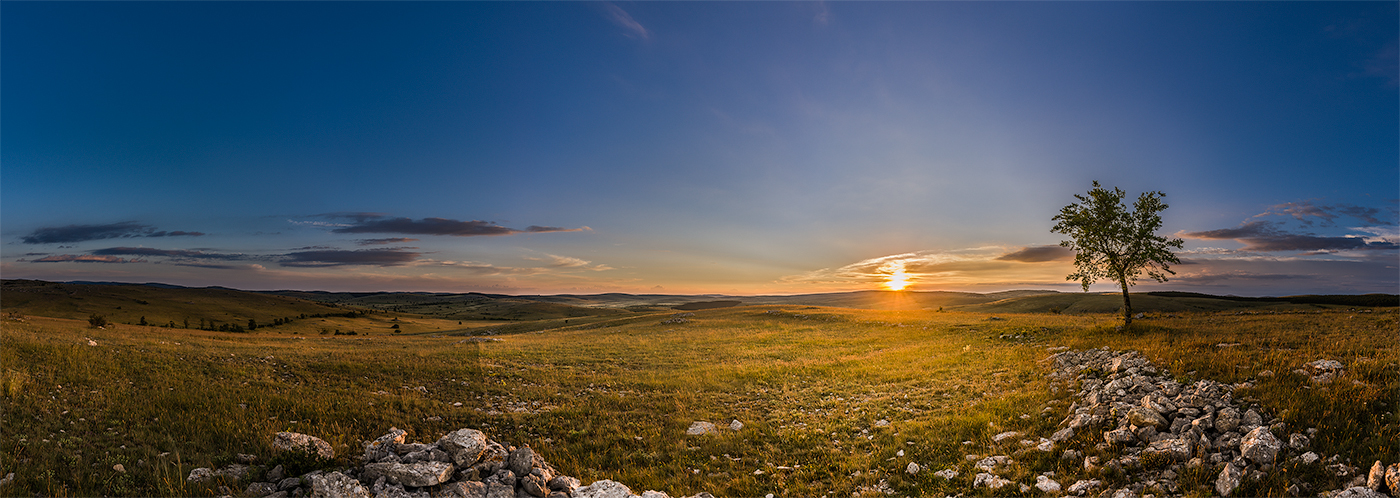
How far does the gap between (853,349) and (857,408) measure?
58.3 ft

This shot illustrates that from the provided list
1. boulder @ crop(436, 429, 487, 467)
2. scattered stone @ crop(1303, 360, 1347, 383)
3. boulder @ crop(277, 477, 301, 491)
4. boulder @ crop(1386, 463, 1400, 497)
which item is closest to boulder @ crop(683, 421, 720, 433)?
boulder @ crop(436, 429, 487, 467)

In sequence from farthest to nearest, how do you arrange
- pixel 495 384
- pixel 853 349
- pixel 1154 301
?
1. pixel 1154 301
2. pixel 853 349
3. pixel 495 384

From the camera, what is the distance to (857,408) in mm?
17219

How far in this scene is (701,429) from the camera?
15.0 metres

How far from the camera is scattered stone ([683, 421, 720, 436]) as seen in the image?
14.8 meters

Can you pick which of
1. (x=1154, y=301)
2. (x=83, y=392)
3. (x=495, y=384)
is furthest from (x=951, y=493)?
(x=1154, y=301)

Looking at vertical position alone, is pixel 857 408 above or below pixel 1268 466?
below

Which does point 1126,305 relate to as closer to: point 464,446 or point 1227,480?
point 1227,480

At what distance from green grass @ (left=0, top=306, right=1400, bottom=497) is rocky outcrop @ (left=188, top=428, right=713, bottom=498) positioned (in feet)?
2.20

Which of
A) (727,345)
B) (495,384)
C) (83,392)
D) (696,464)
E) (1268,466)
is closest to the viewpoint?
(1268,466)

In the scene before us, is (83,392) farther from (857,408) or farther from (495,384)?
(857,408)

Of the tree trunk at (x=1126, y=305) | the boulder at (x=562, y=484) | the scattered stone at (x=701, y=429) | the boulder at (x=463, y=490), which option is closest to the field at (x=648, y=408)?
the scattered stone at (x=701, y=429)

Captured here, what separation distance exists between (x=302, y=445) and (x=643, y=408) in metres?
9.76

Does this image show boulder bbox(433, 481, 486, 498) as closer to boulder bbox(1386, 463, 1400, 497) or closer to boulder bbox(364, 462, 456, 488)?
→ boulder bbox(364, 462, 456, 488)
